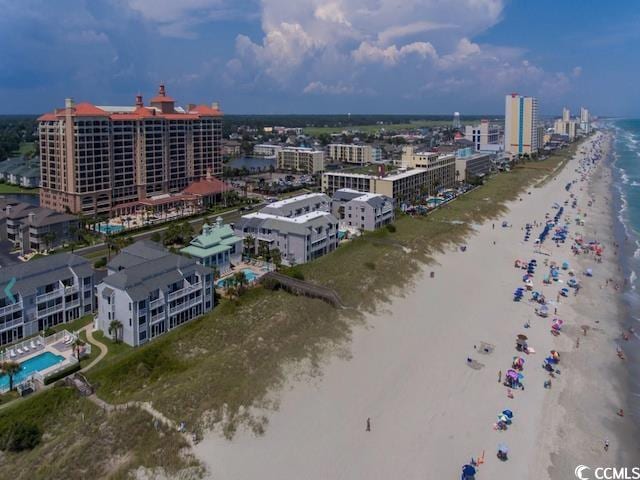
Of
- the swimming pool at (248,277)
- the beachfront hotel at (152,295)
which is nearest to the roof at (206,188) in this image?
the swimming pool at (248,277)

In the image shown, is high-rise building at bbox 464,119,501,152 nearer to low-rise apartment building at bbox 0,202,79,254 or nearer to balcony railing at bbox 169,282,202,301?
low-rise apartment building at bbox 0,202,79,254

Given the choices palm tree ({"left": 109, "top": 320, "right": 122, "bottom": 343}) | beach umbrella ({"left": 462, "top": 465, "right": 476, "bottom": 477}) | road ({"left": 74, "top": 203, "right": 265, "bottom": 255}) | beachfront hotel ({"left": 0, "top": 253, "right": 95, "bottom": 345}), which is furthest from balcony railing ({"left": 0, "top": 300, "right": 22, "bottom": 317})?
beach umbrella ({"left": 462, "top": 465, "right": 476, "bottom": 477})

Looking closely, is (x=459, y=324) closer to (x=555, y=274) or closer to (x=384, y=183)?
(x=555, y=274)

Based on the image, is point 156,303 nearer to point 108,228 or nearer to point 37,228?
point 37,228

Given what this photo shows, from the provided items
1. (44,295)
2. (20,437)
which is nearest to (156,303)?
(44,295)

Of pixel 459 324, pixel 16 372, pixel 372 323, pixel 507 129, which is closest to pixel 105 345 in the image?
pixel 16 372
